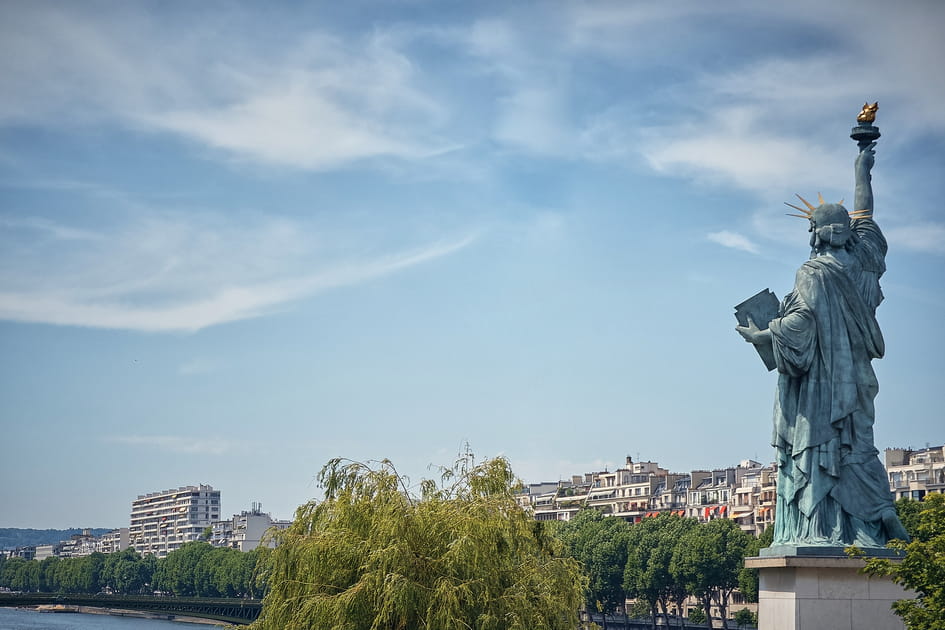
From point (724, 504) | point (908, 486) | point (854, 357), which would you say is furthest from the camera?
point (724, 504)

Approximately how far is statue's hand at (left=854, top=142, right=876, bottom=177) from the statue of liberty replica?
2 cm

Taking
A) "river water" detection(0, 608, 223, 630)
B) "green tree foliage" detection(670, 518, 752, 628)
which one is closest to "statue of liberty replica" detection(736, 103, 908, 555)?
"green tree foliage" detection(670, 518, 752, 628)

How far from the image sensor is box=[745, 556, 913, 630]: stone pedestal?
2522cm

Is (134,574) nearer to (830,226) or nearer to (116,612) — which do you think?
(116,612)

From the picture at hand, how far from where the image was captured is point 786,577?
25.7 metres

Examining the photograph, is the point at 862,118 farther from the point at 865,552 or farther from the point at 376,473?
the point at 376,473

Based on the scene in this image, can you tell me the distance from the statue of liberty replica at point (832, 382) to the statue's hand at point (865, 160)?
0.07 ft

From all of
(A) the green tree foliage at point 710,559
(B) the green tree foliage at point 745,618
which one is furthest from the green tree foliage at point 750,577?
(B) the green tree foliage at point 745,618

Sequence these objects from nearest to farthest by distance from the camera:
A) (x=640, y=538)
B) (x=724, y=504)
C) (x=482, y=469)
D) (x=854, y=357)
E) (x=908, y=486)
→ (x=854, y=357)
(x=482, y=469)
(x=640, y=538)
(x=908, y=486)
(x=724, y=504)

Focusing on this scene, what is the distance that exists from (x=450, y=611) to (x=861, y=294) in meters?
10.8

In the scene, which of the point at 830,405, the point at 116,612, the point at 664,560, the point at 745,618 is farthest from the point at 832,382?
the point at 116,612

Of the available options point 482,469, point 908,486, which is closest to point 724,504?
point 908,486

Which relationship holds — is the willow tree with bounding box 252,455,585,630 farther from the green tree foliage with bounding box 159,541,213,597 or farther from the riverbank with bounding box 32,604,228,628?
the green tree foliage with bounding box 159,541,213,597

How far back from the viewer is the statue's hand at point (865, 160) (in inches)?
1105
